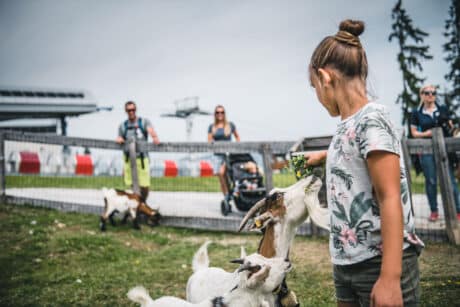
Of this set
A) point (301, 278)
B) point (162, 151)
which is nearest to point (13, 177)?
point (162, 151)

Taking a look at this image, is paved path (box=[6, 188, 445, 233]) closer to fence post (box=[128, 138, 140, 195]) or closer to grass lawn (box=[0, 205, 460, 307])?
grass lawn (box=[0, 205, 460, 307])

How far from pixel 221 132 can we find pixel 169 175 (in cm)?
146

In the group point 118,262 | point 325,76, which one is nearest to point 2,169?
point 118,262

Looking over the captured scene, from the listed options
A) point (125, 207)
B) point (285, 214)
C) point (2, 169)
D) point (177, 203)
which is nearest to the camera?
point (285, 214)

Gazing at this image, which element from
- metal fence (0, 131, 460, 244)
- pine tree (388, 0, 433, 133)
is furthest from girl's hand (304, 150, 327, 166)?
pine tree (388, 0, 433, 133)

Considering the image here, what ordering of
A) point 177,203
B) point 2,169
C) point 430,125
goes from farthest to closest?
point 2,169
point 177,203
point 430,125

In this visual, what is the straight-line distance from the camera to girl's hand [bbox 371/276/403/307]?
52.4 inches

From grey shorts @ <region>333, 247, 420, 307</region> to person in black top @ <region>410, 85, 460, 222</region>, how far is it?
4.80 m

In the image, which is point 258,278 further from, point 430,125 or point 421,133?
point 430,125

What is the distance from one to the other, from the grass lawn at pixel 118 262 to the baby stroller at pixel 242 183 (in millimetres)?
929

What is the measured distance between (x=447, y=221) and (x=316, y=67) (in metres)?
4.71

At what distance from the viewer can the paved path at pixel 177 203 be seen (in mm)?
7227

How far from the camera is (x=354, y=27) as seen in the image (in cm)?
160

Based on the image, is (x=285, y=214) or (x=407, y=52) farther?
(x=407, y=52)
